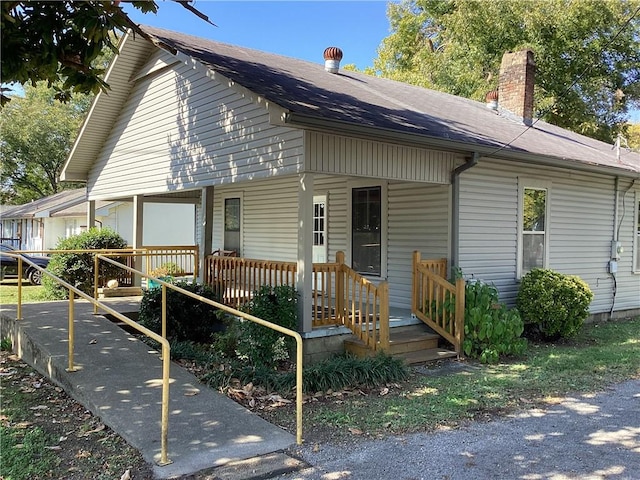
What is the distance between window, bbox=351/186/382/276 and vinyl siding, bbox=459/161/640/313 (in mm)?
1631

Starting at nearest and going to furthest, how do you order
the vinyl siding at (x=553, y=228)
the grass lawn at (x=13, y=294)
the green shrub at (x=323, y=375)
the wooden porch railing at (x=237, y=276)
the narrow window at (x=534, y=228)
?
the green shrub at (x=323, y=375) < the wooden porch railing at (x=237, y=276) < the vinyl siding at (x=553, y=228) < the narrow window at (x=534, y=228) < the grass lawn at (x=13, y=294)

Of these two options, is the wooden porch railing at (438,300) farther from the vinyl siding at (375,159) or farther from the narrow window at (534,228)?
the narrow window at (534,228)

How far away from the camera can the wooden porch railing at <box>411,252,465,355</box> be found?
7434 mm

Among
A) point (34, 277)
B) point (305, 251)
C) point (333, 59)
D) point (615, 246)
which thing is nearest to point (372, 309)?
point (305, 251)

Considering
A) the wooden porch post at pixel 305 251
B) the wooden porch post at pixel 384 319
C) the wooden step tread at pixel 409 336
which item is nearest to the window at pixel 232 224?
the wooden step tread at pixel 409 336

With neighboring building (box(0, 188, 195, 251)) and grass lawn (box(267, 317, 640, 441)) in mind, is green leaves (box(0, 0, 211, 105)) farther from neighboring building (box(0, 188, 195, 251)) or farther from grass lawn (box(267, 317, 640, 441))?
neighboring building (box(0, 188, 195, 251))

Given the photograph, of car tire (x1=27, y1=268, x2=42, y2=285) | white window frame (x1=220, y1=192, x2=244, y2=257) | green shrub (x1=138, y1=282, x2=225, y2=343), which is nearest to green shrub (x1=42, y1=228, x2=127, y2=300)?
white window frame (x1=220, y1=192, x2=244, y2=257)

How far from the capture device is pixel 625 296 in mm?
11523

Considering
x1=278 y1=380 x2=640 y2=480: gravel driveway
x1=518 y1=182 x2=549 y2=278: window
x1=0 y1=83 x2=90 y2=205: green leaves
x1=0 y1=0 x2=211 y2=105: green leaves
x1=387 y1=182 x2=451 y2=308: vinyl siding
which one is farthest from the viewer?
x1=0 y1=83 x2=90 y2=205: green leaves

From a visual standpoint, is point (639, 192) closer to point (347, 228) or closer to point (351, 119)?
point (347, 228)

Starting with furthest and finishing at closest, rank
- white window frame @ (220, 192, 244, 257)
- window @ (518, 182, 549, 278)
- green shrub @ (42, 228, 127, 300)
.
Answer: white window frame @ (220, 192, 244, 257) < green shrub @ (42, 228, 127, 300) < window @ (518, 182, 549, 278)

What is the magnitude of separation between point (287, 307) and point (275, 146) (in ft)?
7.15

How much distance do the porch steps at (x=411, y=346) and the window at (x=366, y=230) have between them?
69.1 inches

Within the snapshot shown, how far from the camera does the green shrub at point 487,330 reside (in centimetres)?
732
